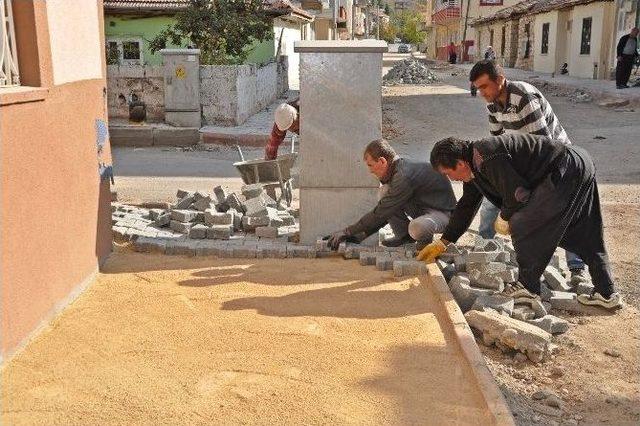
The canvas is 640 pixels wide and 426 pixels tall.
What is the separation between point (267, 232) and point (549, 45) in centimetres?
2805

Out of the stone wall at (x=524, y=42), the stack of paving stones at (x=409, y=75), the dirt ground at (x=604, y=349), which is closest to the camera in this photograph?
the dirt ground at (x=604, y=349)

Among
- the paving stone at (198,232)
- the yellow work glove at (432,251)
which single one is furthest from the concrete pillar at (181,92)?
the yellow work glove at (432,251)

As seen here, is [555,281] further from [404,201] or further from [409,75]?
[409,75]

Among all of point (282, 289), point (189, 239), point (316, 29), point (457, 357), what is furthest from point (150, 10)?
point (316, 29)

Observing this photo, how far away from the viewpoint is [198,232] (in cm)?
602

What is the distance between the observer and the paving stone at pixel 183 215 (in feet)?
20.7

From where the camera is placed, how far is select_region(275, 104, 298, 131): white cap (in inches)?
252

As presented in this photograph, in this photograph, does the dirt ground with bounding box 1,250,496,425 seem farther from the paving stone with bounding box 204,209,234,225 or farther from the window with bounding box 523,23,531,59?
the window with bounding box 523,23,531,59

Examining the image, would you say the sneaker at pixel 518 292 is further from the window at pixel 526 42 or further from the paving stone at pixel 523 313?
the window at pixel 526 42

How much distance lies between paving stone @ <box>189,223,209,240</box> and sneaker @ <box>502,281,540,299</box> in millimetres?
2671

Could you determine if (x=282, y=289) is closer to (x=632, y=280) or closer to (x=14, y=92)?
(x=14, y=92)

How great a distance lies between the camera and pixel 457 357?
375 centimetres

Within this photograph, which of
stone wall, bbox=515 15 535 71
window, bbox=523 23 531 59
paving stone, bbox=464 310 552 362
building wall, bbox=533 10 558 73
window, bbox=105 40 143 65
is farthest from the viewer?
window, bbox=523 23 531 59

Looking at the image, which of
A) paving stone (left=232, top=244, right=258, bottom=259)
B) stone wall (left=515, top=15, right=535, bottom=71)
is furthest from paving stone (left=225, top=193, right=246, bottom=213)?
stone wall (left=515, top=15, right=535, bottom=71)
